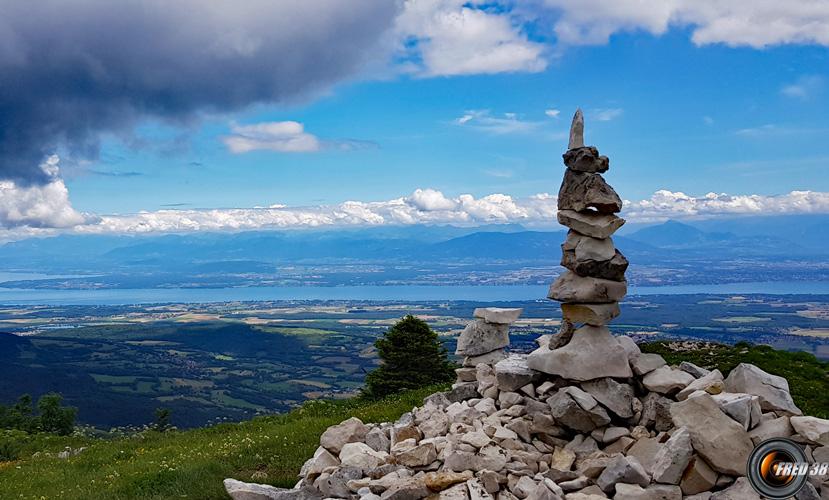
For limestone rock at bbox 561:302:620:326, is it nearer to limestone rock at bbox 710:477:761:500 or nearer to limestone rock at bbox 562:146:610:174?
limestone rock at bbox 562:146:610:174

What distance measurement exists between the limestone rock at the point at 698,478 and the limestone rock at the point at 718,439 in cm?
13

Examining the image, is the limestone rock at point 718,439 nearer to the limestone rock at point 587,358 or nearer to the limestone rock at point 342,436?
the limestone rock at point 587,358

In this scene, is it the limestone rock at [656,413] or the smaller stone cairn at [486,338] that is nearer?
the limestone rock at [656,413]

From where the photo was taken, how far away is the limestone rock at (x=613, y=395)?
13.8 meters

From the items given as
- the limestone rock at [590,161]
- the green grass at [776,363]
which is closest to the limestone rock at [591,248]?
the limestone rock at [590,161]

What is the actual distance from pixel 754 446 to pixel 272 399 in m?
100

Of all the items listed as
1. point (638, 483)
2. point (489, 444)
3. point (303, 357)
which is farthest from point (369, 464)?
point (303, 357)

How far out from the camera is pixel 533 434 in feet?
46.1

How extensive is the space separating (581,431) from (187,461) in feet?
34.0

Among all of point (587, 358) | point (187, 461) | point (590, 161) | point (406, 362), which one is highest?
point (590, 161)

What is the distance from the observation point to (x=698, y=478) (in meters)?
10.5

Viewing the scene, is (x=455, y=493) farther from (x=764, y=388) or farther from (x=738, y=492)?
(x=764, y=388)

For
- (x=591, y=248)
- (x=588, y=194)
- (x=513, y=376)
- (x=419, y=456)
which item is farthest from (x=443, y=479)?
(x=588, y=194)

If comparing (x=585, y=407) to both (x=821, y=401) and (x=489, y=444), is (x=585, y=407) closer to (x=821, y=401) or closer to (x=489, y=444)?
(x=489, y=444)
